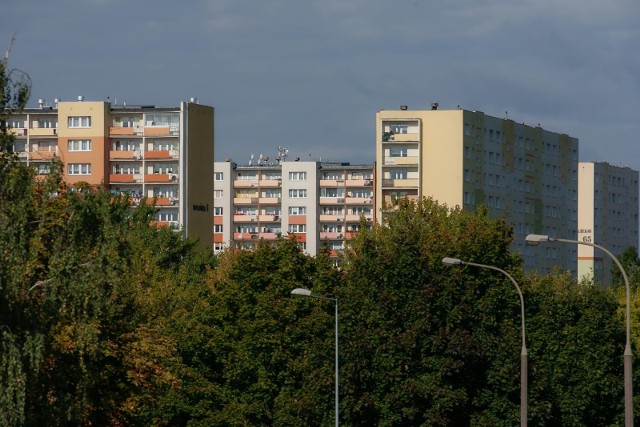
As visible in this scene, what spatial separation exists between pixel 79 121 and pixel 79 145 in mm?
2248

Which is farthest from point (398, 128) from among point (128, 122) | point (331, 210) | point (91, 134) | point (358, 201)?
point (331, 210)

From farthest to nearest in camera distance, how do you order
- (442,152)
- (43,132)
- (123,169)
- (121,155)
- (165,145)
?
(165,145), (123,169), (121,155), (43,132), (442,152)

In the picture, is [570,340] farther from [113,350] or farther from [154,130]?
[154,130]

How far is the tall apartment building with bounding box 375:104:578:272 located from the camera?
494ft

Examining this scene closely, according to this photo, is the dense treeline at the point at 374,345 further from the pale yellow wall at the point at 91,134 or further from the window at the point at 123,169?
the window at the point at 123,169

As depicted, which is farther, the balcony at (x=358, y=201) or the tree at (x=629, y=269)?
the balcony at (x=358, y=201)

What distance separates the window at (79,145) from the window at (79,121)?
1362 millimetres

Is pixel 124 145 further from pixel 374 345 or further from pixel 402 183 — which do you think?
pixel 374 345

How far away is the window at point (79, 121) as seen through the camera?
15000cm

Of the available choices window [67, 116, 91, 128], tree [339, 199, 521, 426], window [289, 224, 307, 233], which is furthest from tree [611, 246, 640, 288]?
tree [339, 199, 521, 426]

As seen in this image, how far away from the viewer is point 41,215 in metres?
39.7

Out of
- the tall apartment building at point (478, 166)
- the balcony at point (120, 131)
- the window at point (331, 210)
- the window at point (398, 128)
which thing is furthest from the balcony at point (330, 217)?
the balcony at point (120, 131)

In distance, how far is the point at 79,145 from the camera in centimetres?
15125

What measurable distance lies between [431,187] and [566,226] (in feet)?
93.7
